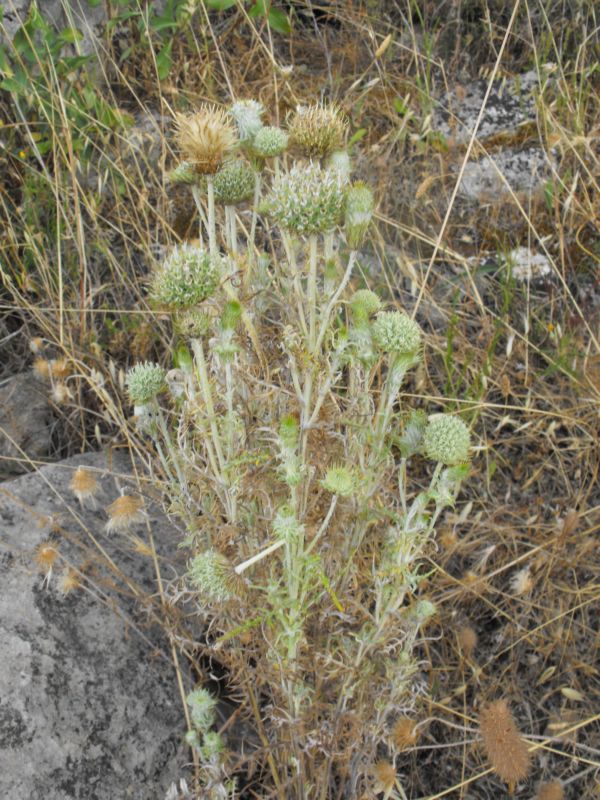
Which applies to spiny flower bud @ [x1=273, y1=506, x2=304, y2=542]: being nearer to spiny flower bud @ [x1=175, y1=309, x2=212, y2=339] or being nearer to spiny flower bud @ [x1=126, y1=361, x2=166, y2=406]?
spiny flower bud @ [x1=175, y1=309, x2=212, y2=339]

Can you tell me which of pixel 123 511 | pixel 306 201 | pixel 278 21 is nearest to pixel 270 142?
pixel 306 201

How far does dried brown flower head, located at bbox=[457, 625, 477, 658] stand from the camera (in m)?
2.58

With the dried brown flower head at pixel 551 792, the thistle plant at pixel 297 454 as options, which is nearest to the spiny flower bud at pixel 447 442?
the thistle plant at pixel 297 454

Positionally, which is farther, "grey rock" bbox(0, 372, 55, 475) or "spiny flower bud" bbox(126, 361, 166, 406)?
"grey rock" bbox(0, 372, 55, 475)

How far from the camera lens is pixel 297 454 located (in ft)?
6.10

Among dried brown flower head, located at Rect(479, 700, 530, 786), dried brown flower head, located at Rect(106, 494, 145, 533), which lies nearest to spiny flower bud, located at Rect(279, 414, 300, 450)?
dried brown flower head, located at Rect(106, 494, 145, 533)

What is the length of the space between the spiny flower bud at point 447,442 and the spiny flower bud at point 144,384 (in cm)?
75

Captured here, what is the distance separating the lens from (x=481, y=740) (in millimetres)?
2350

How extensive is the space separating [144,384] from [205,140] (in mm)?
680

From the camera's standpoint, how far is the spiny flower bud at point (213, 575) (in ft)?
6.04

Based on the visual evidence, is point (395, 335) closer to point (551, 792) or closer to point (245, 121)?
point (245, 121)

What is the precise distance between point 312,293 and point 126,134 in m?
1.94

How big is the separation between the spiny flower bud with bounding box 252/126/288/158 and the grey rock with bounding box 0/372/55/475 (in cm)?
179

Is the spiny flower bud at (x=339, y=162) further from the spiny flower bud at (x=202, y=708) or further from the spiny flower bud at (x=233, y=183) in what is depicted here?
the spiny flower bud at (x=202, y=708)
